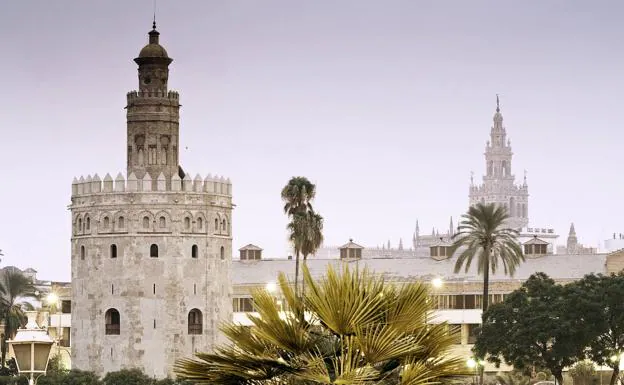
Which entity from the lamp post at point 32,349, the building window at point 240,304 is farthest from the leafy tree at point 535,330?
the lamp post at point 32,349

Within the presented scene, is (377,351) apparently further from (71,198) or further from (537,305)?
(71,198)

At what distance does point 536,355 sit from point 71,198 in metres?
39.8

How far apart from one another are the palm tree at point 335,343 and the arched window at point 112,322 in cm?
8388

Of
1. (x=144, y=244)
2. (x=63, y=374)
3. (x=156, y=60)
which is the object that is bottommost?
(x=63, y=374)

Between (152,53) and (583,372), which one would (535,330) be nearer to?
(583,372)

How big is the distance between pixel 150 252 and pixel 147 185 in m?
4.46

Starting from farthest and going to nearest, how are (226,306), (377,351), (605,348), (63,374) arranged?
(226,306) < (63,374) < (605,348) < (377,351)

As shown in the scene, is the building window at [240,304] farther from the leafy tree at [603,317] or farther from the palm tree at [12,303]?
the leafy tree at [603,317]

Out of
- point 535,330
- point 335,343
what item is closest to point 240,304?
point 535,330

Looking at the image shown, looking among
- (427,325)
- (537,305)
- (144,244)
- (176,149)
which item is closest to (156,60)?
(176,149)

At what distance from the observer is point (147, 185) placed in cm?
10531

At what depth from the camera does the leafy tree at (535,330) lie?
262 feet

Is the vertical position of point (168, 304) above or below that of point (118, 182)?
below

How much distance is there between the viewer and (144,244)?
104438 mm
